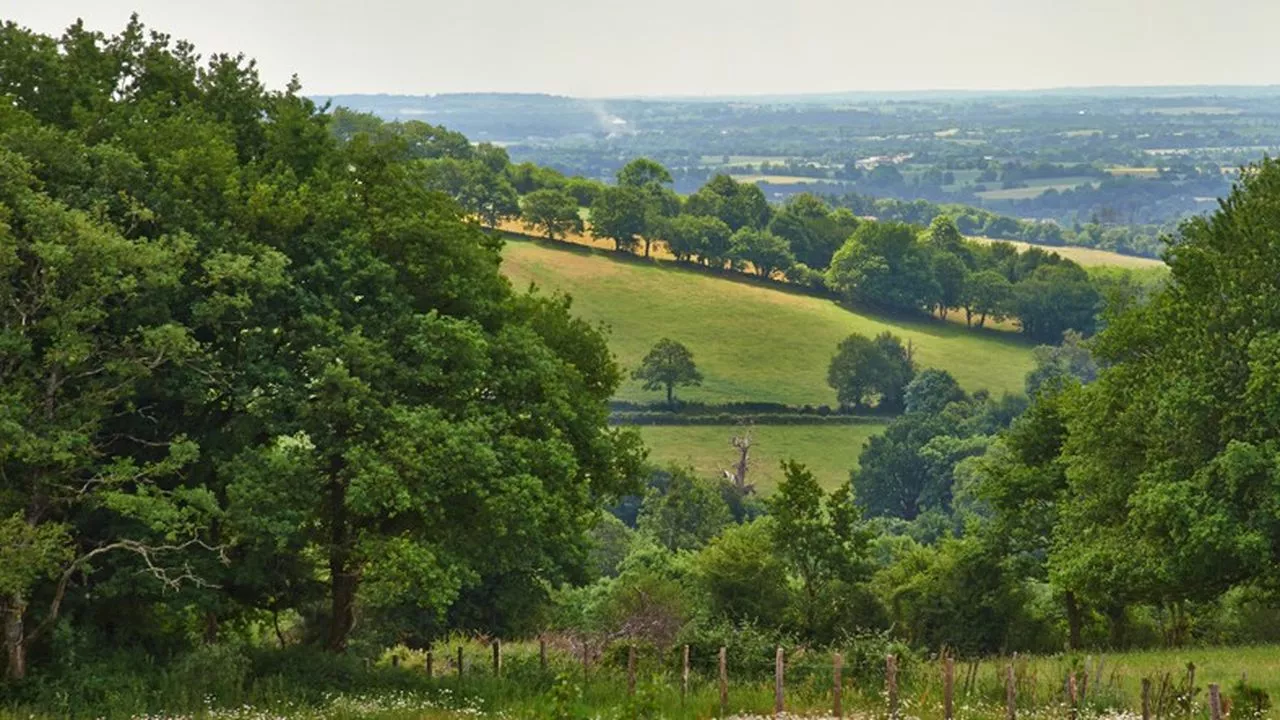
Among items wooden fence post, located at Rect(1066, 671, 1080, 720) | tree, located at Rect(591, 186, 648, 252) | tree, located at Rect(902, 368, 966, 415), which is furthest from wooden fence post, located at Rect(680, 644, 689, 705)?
tree, located at Rect(591, 186, 648, 252)

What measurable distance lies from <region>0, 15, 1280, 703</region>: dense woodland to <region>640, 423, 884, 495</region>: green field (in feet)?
283

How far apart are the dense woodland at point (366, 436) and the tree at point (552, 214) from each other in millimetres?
143636

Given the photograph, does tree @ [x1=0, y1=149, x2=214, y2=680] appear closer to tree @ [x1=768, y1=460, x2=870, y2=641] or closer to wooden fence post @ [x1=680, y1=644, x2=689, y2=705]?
wooden fence post @ [x1=680, y1=644, x2=689, y2=705]

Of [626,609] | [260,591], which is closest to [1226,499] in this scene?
[626,609]

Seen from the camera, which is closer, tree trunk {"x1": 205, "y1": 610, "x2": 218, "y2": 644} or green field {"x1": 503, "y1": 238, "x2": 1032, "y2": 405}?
tree trunk {"x1": 205, "y1": 610, "x2": 218, "y2": 644}

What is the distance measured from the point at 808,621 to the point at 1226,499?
12.2m

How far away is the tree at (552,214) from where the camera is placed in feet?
630

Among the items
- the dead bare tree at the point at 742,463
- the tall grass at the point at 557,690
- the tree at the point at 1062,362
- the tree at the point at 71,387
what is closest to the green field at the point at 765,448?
the dead bare tree at the point at 742,463

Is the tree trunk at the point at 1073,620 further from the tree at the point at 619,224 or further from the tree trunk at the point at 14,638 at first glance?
the tree at the point at 619,224

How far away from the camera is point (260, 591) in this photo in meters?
34.8

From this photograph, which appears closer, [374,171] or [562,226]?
[374,171]

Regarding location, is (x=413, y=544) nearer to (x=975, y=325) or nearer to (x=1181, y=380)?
(x=1181, y=380)

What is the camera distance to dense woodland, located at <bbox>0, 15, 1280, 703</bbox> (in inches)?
1171

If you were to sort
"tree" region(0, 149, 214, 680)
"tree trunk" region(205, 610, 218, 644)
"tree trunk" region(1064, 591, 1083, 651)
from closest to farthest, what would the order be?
"tree" region(0, 149, 214, 680)
"tree trunk" region(205, 610, 218, 644)
"tree trunk" region(1064, 591, 1083, 651)
